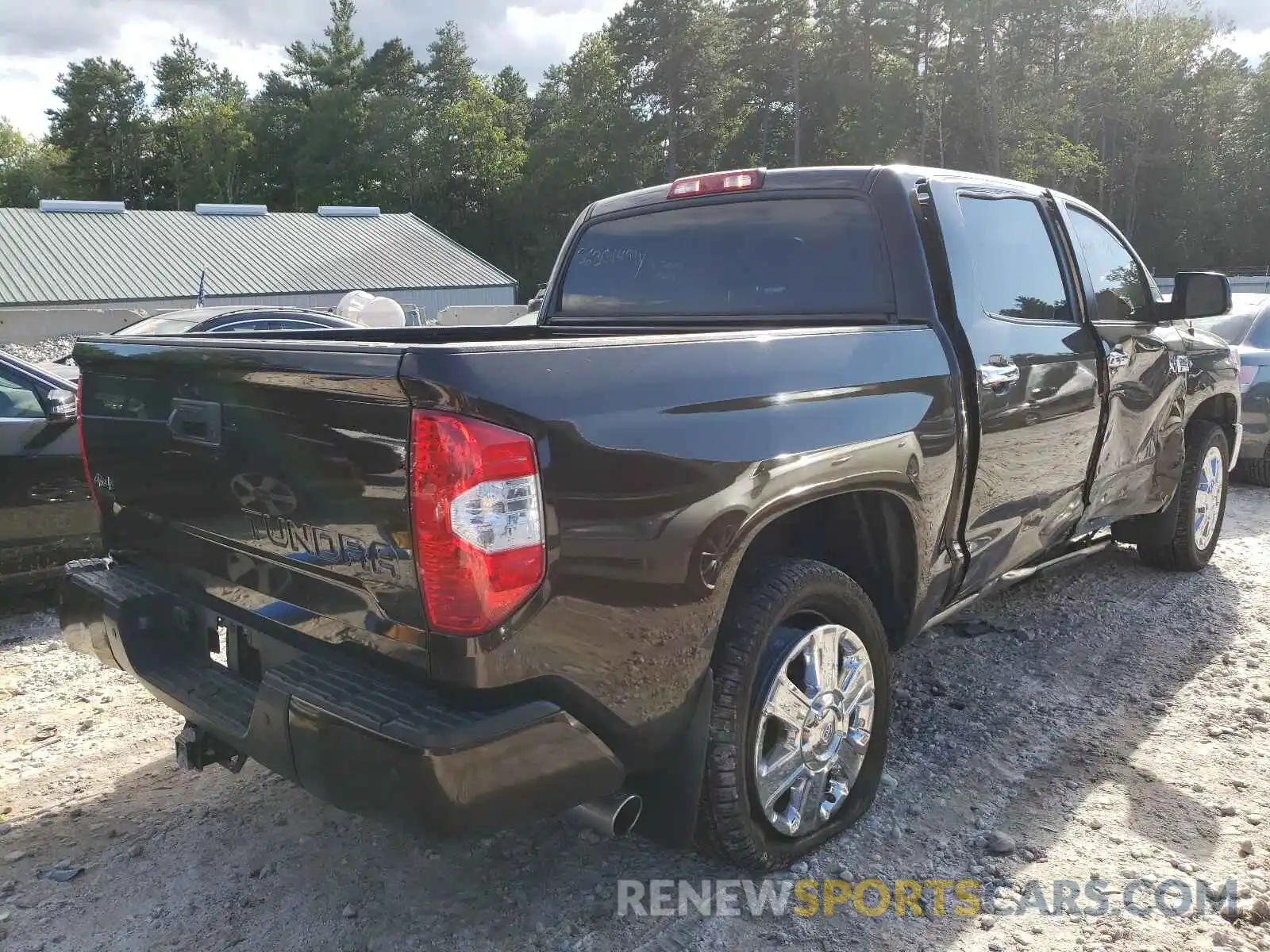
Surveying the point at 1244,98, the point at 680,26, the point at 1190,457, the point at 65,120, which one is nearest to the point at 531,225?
the point at 680,26

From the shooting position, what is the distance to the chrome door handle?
10.8 feet

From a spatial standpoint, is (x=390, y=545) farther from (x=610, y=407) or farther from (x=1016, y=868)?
(x=1016, y=868)

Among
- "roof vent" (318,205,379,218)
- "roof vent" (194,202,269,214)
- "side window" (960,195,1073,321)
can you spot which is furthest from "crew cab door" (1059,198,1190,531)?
"roof vent" (318,205,379,218)

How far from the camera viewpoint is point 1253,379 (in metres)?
8.16

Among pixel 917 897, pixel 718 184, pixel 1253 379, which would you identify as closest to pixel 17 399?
pixel 718 184

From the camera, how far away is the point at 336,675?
2.17m

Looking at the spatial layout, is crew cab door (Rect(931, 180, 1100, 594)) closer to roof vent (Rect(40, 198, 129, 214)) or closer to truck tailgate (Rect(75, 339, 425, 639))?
truck tailgate (Rect(75, 339, 425, 639))

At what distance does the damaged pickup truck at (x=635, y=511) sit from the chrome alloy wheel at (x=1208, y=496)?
1.88 metres

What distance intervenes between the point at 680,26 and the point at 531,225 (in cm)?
1625

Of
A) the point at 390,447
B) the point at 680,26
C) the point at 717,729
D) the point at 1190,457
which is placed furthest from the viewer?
the point at 680,26

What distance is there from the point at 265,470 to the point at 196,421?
12.7 inches

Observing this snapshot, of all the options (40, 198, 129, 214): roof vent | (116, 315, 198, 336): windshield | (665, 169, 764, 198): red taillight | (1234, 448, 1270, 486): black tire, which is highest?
(40, 198, 129, 214): roof vent

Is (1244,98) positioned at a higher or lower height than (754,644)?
higher

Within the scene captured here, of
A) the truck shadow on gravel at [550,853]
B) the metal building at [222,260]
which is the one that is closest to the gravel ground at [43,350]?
the metal building at [222,260]
